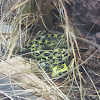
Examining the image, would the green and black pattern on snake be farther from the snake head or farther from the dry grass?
the dry grass

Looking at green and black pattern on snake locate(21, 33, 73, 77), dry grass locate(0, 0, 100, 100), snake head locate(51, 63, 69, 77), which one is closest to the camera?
dry grass locate(0, 0, 100, 100)

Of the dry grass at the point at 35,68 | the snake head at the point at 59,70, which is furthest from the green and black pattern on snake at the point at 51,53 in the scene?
the dry grass at the point at 35,68

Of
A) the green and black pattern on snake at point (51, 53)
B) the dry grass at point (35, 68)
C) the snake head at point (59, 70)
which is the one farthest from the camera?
the green and black pattern on snake at point (51, 53)

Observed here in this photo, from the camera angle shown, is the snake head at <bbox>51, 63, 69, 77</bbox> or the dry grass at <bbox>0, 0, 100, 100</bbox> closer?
the dry grass at <bbox>0, 0, 100, 100</bbox>

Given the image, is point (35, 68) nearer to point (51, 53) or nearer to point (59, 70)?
point (59, 70)

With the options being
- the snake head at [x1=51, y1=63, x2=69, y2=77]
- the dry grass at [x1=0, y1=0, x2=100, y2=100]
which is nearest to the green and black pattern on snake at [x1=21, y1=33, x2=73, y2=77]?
the snake head at [x1=51, y1=63, x2=69, y2=77]

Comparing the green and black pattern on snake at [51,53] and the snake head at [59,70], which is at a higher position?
the green and black pattern on snake at [51,53]

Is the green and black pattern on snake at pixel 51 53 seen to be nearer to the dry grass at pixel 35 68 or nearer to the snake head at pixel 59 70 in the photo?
the snake head at pixel 59 70

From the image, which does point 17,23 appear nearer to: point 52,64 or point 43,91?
point 52,64

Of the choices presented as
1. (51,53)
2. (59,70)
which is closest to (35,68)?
(59,70)

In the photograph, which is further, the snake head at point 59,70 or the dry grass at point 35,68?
the snake head at point 59,70
